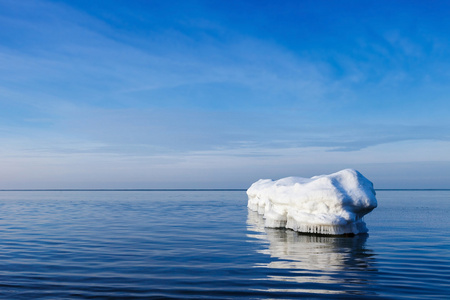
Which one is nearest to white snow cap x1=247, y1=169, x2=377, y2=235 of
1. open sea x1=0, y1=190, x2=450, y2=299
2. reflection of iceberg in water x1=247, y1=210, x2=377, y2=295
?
reflection of iceberg in water x1=247, y1=210, x2=377, y2=295

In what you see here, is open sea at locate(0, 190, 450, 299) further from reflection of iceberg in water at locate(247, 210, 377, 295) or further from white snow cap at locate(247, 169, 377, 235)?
white snow cap at locate(247, 169, 377, 235)

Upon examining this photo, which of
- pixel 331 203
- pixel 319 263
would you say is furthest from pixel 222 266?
pixel 331 203

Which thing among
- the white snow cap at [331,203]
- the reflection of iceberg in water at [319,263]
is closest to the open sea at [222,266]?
the reflection of iceberg in water at [319,263]

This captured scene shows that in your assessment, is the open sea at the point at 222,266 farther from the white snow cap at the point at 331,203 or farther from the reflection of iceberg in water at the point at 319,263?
the white snow cap at the point at 331,203

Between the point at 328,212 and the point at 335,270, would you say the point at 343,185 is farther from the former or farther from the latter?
the point at 335,270

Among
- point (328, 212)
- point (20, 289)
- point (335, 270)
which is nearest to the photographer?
point (20, 289)

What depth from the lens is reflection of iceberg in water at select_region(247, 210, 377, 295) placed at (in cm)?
1181

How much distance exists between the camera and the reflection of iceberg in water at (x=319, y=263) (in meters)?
11.8

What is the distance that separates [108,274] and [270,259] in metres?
6.65

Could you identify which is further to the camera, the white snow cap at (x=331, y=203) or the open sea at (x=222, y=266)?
the white snow cap at (x=331, y=203)

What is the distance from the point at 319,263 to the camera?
50.6 ft

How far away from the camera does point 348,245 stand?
20.4m

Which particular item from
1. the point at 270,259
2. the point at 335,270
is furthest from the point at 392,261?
the point at 270,259

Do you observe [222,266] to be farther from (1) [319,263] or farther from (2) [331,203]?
(2) [331,203]
